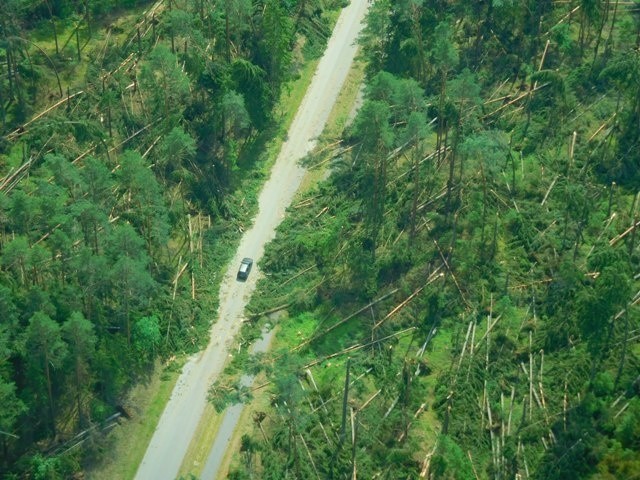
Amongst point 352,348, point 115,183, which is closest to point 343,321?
point 352,348

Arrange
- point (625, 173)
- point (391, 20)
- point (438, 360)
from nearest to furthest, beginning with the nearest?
point (438, 360) → point (625, 173) → point (391, 20)

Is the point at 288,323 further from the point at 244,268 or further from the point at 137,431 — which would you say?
the point at 137,431

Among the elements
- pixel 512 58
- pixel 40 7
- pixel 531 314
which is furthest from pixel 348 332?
pixel 40 7

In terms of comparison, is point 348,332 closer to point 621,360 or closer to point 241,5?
point 621,360

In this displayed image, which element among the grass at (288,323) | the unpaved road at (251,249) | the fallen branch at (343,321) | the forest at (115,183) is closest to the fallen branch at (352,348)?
the fallen branch at (343,321)

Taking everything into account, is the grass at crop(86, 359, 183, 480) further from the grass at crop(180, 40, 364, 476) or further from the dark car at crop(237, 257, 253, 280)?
the dark car at crop(237, 257, 253, 280)

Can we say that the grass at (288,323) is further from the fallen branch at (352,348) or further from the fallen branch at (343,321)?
the fallen branch at (352,348)
